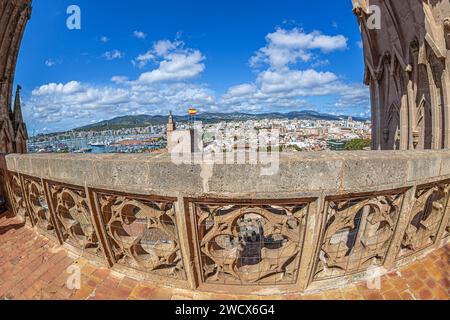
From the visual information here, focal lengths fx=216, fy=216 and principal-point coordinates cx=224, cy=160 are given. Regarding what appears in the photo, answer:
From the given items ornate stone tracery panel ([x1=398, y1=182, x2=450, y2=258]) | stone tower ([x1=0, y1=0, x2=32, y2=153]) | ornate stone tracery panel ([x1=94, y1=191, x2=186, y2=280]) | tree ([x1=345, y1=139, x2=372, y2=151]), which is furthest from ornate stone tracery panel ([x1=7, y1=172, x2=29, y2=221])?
tree ([x1=345, y1=139, x2=372, y2=151])

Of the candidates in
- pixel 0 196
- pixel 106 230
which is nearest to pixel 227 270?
pixel 106 230

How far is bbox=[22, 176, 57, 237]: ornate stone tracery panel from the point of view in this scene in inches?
118

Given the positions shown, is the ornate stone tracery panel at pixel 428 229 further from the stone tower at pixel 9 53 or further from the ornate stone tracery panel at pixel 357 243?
the stone tower at pixel 9 53

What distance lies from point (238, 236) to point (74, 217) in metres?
2.28

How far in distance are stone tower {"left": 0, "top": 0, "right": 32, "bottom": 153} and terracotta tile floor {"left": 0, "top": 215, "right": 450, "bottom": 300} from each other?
772cm

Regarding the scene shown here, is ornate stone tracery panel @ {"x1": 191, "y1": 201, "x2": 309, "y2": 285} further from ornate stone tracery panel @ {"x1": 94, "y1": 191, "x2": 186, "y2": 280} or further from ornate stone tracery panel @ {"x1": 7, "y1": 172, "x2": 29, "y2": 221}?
ornate stone tracery panel @ {"x1": 7, "y1": 172, "x2": 29, "y2": 221}

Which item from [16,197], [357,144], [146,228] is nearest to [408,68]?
[146,228]

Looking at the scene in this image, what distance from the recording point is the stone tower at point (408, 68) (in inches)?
198

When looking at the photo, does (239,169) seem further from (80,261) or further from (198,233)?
(80,261)

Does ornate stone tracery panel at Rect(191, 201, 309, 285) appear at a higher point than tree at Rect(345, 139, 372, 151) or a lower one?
higher

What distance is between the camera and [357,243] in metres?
2.61

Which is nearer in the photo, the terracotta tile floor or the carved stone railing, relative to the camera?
the carved stone railing

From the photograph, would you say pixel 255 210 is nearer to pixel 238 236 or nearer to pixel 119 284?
pixel 238 236

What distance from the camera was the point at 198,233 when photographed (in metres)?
2.11
